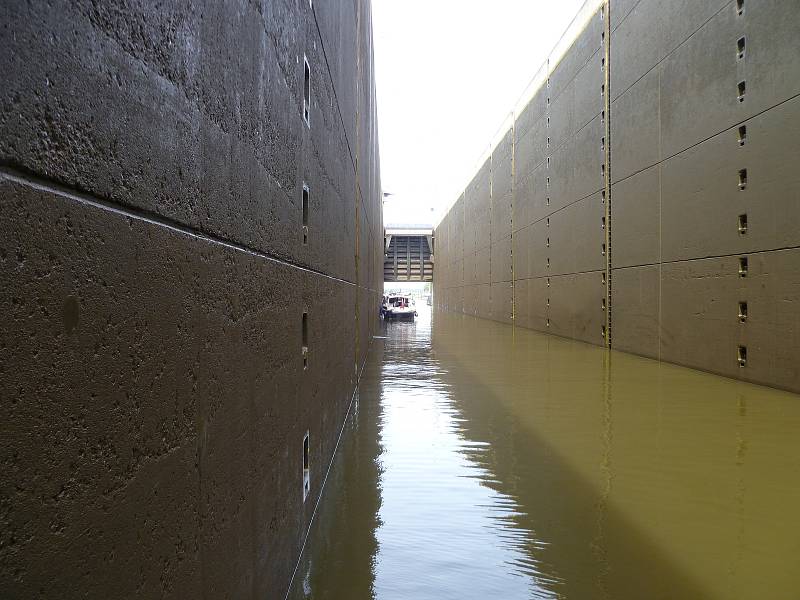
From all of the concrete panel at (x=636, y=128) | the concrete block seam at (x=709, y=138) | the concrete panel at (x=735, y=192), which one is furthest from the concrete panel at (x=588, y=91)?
the concrete panel at (x=735, y=192)

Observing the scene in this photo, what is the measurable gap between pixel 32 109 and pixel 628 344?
15452mm

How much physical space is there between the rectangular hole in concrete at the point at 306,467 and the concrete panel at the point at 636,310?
1115 cm

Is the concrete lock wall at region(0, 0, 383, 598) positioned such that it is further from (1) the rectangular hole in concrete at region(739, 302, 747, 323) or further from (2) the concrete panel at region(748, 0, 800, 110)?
(1) the rectangular hole in concrete at region(739, 302, 747, 323)

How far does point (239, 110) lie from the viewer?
2211 millimetres

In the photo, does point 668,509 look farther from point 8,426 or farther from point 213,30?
point 8,426

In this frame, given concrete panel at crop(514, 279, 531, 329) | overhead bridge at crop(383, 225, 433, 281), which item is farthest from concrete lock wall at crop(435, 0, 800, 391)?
overhead bridge at crop(383, 225, 433, 281)

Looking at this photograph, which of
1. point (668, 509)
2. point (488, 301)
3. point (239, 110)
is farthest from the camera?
point (488, 301)

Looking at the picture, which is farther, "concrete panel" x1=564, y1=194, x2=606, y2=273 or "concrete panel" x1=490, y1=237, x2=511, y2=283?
"concrete panel" x1=490, y1=237, x2=511, y2=283

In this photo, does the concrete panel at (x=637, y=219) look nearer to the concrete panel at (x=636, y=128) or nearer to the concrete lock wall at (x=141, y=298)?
the concrete panel at (x=636, y=128)

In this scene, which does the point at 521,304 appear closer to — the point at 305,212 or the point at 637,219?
the point at 637,219

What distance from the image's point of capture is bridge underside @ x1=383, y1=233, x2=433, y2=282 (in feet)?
192

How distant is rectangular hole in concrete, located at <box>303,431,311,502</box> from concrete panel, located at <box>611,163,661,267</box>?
11.3 meters

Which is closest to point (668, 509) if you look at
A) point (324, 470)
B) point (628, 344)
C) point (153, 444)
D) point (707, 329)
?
point (324, 470)

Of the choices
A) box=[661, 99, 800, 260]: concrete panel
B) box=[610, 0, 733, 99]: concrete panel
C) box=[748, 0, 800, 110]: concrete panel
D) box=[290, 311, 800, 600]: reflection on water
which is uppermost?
box=[610, 0, 733, 99]: concrete panel
